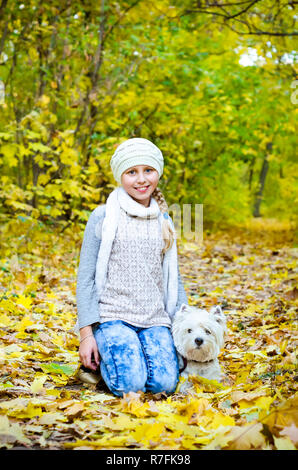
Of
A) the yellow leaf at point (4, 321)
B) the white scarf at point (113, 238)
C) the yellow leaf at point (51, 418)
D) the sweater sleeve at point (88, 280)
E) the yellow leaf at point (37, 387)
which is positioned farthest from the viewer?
the yellow leaf at point (4, 321)

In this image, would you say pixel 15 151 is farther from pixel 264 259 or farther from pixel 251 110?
pixel 251 110

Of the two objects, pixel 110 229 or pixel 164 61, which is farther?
pixel 164 61

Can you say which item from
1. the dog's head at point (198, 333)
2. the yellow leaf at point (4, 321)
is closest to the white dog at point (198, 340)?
the dog's head at point (198, 333)

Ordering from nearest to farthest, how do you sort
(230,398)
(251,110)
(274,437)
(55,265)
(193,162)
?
1. (274,437)
2. (230,398)
3. (55,265)
4. (251,110)
5. (193,162)

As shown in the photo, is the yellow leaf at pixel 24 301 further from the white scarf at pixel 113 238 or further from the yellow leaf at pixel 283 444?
the yellow leaf at pixel 283 444

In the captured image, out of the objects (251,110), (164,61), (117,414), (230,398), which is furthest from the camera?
(251,110)

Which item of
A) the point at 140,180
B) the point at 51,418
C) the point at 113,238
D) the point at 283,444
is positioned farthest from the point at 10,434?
the point at 140,180

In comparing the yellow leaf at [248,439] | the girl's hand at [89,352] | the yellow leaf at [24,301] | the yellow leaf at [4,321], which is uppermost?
the yellow leaf at [24,301]

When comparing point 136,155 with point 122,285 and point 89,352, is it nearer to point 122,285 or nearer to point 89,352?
point 122,285

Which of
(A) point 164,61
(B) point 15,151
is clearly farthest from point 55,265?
(A) point 164,61

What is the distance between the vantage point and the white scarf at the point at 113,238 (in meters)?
3.17

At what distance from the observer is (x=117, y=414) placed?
2379mm

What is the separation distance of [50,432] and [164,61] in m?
8.31

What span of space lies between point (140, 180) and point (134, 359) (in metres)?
1.17
